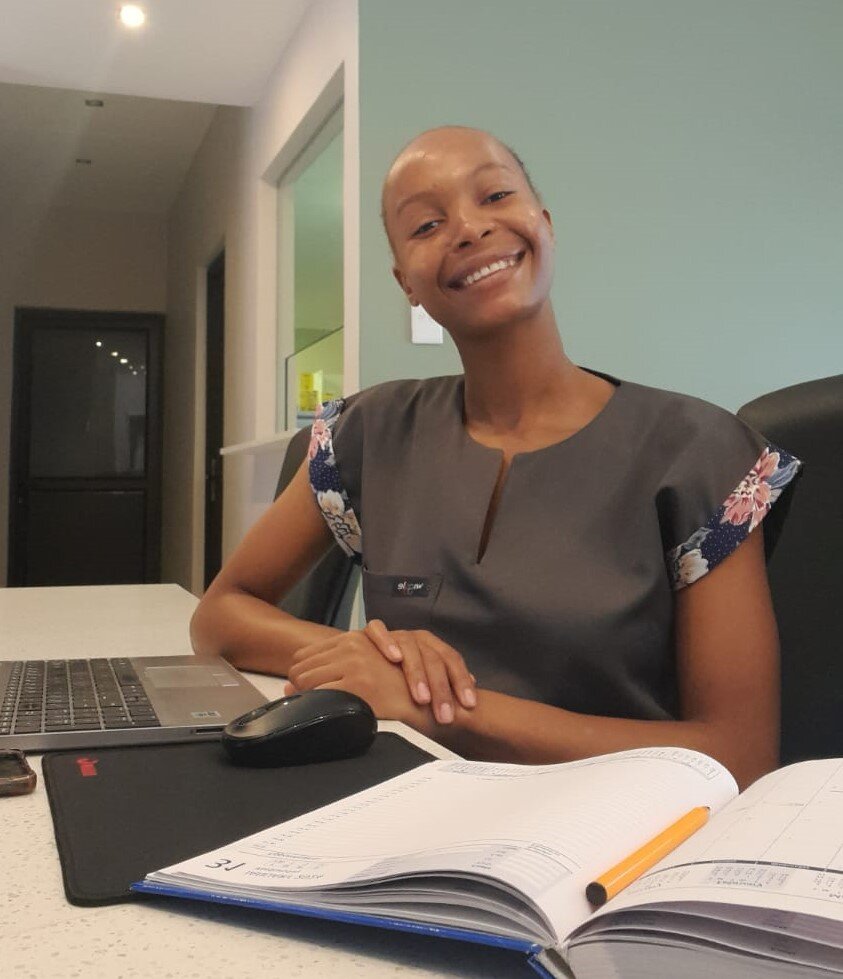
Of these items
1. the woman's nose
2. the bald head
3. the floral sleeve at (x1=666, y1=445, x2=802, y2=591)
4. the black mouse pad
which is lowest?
the black mouse pad

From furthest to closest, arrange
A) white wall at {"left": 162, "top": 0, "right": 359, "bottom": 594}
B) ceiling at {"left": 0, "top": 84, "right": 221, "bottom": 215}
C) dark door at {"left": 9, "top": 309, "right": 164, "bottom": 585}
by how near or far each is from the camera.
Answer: dark door at {"left": 9, "top": 309, "right": 164, "bottom": 585} < ceiling at {"left": 0, "top": 84, "right": 221, "bottom": 215} < white wall at {"left": 162, "top": 0, "right": 359, "bottom": 594}

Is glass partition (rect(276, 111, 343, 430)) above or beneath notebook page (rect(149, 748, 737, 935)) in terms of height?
above

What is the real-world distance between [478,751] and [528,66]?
79.9 inches

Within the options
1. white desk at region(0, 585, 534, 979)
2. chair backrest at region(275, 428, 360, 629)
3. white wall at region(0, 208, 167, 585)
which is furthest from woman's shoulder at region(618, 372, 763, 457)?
white wall at region(0, 208, 167, 585)

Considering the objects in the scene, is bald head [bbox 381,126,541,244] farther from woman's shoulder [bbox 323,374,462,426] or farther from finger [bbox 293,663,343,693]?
finger [bbox 293,663,343,693]

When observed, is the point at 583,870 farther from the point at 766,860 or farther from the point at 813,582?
the point at 813,582

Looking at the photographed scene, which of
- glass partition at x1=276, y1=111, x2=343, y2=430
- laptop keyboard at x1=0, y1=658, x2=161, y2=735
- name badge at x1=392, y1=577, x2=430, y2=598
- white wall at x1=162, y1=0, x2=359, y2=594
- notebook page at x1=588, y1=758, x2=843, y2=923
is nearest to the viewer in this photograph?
notebook page at x1=588, y1=758, x2=843, y2=923

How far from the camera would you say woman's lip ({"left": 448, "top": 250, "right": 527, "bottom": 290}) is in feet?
3.70

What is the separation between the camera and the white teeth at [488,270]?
3.70 ft

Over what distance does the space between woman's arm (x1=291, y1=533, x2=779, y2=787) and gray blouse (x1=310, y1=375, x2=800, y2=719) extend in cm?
3

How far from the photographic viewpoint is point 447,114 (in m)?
2.39

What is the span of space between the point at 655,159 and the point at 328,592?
1658 millimetres

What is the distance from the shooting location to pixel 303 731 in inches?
25.9

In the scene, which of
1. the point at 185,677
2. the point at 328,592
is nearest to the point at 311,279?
the point at 328,592
